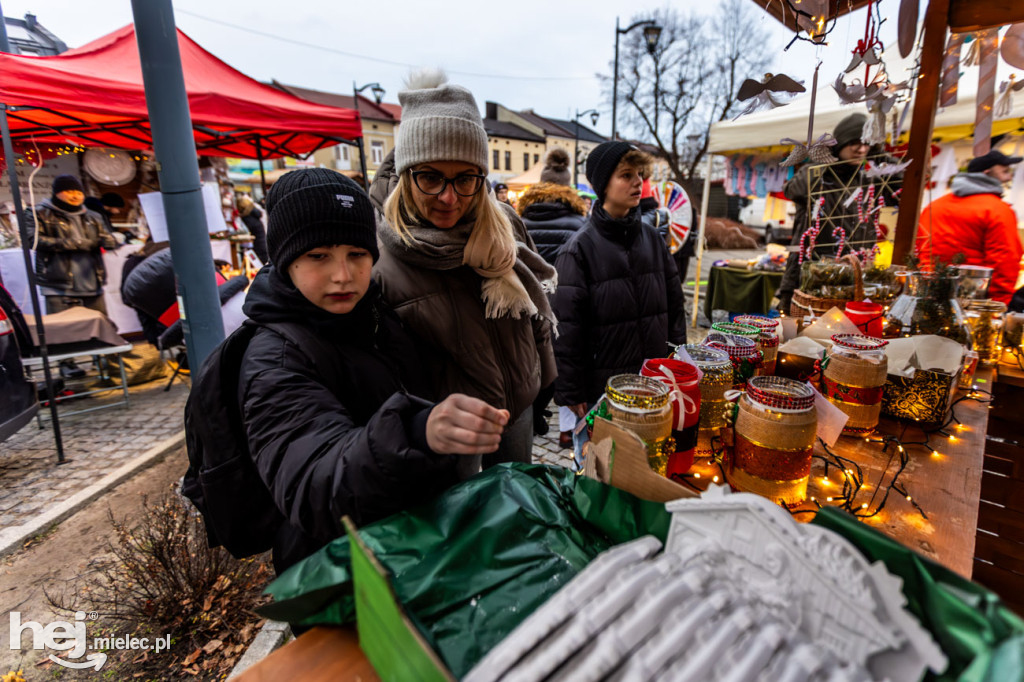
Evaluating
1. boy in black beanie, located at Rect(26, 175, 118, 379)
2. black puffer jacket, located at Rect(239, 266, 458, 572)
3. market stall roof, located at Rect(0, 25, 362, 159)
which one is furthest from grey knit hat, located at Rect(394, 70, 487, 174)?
boy in black beanie, located at Rect(26, 175, 118, 379)

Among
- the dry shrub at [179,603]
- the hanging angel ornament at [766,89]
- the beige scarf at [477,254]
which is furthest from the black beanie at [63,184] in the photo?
the hanging angel ornament at [766,89]

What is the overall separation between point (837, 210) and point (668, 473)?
133 inches

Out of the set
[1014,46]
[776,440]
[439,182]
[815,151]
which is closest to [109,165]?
[439,182]

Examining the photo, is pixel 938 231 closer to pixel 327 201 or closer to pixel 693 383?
pixel 693 383

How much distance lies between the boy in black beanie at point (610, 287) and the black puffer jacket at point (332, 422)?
4.72 ft

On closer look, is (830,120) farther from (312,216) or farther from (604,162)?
(312,216)

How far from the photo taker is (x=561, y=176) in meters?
4.80

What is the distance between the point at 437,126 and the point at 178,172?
199 centimetres

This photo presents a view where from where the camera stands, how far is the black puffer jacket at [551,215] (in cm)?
390

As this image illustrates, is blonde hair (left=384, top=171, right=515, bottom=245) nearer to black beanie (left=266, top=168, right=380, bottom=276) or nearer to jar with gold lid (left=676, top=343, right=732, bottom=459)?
black beanie (left=266, top=168, right=380, bottom=276)

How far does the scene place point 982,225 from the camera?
3645 millimetres

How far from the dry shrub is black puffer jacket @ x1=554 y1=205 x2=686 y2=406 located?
6.33ft

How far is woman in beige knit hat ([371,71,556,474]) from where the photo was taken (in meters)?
1.52

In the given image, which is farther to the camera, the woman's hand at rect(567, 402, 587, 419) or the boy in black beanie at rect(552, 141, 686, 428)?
the woman's hand at rect(567, 402, 587, 419)
